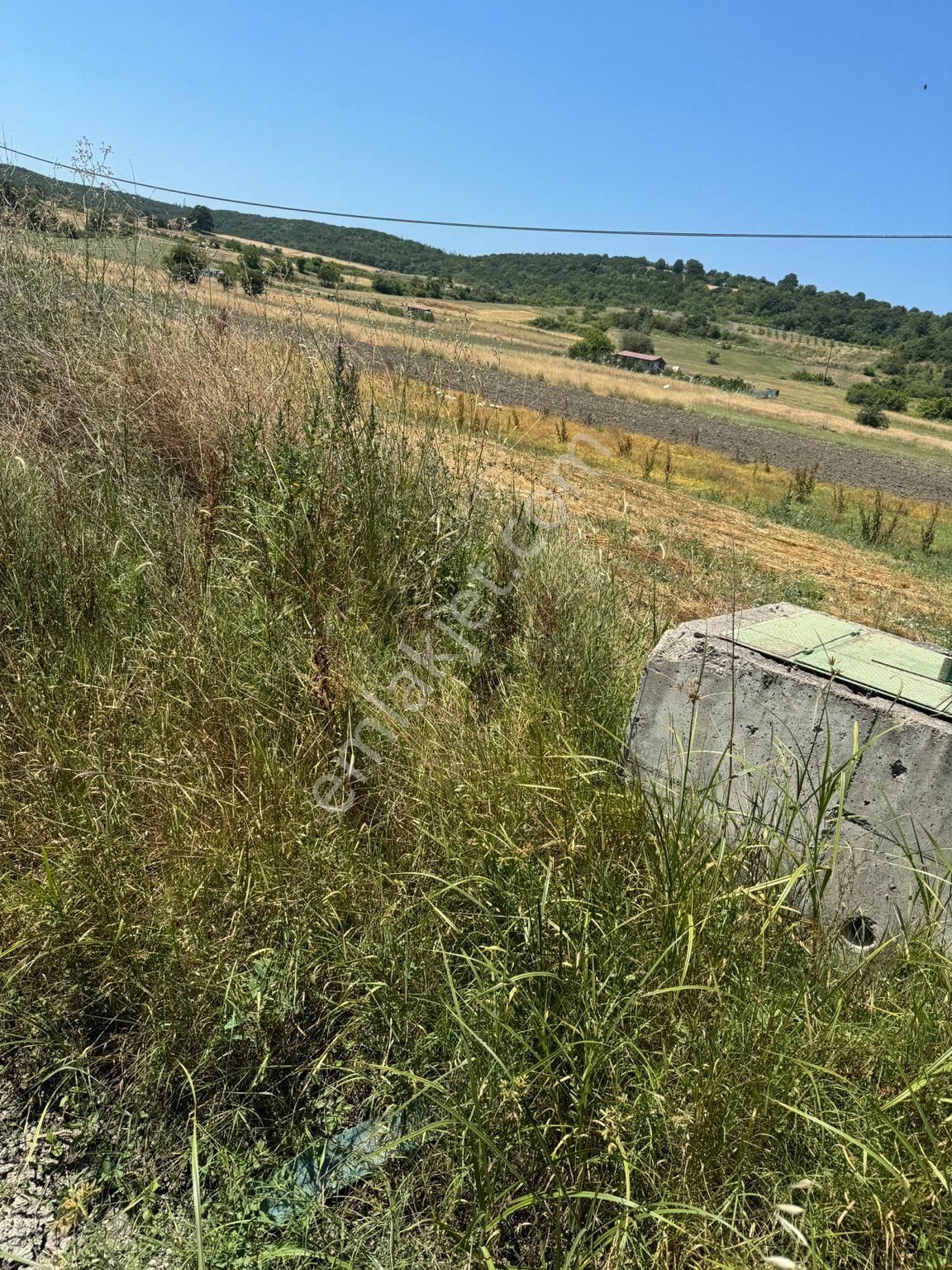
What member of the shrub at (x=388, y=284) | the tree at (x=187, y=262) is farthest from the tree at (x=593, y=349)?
the tree at (x=187, y=262)

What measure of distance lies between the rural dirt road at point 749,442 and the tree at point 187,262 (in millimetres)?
14578

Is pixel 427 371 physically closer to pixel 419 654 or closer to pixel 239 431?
pixel 239 431

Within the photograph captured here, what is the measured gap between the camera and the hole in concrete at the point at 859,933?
2.29 metres

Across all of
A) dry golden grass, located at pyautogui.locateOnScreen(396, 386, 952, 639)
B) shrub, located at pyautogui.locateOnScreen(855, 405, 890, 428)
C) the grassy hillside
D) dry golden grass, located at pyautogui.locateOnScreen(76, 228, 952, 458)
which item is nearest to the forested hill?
the grassy hillside

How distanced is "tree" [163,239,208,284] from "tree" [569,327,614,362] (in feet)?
252

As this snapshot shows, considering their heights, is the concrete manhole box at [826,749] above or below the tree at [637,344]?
below

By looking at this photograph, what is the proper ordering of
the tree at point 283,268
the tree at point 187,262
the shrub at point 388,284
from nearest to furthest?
1. the tree at point 283,268
2. the tree at point 187,262
3. the shrub at point 388,284

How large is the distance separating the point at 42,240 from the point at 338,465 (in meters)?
3.70

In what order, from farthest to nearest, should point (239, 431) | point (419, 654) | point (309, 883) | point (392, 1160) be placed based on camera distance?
point (239, 431) < point (419, 654) < point (309, 883) < point (392, 1160)

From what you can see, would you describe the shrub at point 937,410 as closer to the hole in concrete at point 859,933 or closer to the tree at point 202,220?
the tree at point 202,220

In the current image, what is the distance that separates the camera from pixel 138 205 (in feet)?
19.4

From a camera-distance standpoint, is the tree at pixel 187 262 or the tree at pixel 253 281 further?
the tree at pixel 187 262

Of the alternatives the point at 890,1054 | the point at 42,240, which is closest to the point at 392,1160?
the point at 890,1054
